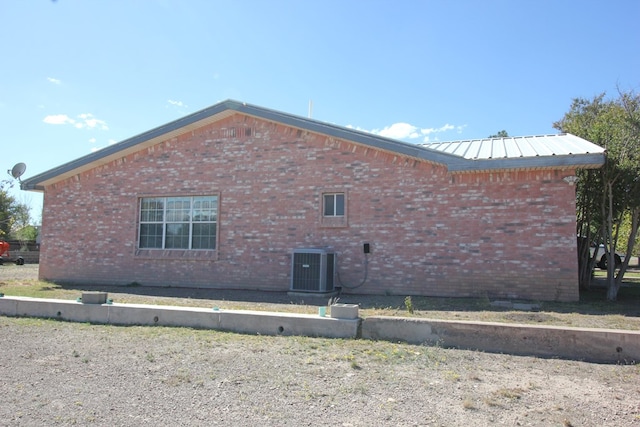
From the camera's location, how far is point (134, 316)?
8477mm

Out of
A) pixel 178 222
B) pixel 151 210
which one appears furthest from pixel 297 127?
pixel 151 210

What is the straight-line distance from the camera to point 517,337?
6.32m

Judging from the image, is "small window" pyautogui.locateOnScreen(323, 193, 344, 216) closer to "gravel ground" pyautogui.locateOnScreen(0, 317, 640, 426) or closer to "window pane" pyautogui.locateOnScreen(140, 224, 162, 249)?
"window pane" pyautogui.locateOnScreen(140, 224, 162, 249)

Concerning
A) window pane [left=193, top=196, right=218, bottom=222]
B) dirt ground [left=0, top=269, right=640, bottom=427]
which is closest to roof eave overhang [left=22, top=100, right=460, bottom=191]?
window pane [left=193, top=196, right=218, bottom=222]

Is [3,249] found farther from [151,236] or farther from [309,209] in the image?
[309,209]

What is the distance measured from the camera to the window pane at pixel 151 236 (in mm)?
15305

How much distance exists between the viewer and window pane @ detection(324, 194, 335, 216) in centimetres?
1323

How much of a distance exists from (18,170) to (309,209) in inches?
421

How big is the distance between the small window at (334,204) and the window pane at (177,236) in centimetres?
472

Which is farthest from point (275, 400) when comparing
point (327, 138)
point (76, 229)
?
point (76, 229)

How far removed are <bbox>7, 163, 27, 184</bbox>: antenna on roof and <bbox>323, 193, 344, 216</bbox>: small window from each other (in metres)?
10.9

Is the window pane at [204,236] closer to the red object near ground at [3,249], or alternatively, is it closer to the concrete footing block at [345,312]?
the concrete footing block at [345,312]

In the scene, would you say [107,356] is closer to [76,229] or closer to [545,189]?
[545,189]

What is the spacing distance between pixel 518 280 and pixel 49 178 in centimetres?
1495
